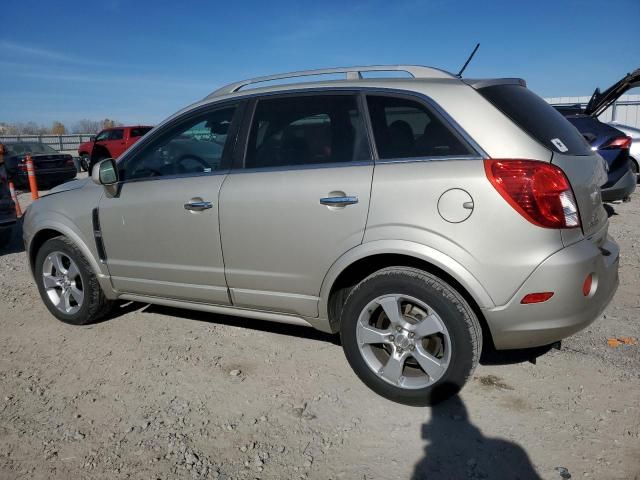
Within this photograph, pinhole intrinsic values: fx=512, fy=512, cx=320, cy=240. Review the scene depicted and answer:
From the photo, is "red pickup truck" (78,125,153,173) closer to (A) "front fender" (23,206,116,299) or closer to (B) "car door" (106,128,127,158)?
(B) "car door" (106,128,127,158)

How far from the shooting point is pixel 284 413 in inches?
113

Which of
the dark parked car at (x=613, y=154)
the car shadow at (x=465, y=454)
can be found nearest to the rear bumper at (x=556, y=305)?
the car shadow at (x=465, y=454)

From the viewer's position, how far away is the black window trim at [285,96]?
2.93m

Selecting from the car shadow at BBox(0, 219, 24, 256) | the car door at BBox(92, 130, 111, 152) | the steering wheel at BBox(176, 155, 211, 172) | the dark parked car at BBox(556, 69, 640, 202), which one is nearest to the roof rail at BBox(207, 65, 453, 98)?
the steering wheel at BBox(176, 155, 211, 172)

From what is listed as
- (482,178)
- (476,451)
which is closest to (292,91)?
(482,178)

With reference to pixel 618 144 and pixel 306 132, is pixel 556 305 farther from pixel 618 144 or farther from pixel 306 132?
pixel 618 144

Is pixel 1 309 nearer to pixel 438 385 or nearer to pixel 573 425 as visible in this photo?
pixel 438 385

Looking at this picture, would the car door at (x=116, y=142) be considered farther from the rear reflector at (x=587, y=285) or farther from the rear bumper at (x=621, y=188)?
the rear reflector at (x=587, y=285)

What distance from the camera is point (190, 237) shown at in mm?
3410

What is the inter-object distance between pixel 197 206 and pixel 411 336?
1587mm

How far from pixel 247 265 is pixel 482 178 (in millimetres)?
1526

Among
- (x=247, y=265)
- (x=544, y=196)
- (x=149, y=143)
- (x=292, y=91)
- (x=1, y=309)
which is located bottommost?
(x=1, y=309)

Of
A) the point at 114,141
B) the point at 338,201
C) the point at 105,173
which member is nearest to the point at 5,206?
the point at 105,173

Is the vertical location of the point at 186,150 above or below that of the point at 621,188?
above
